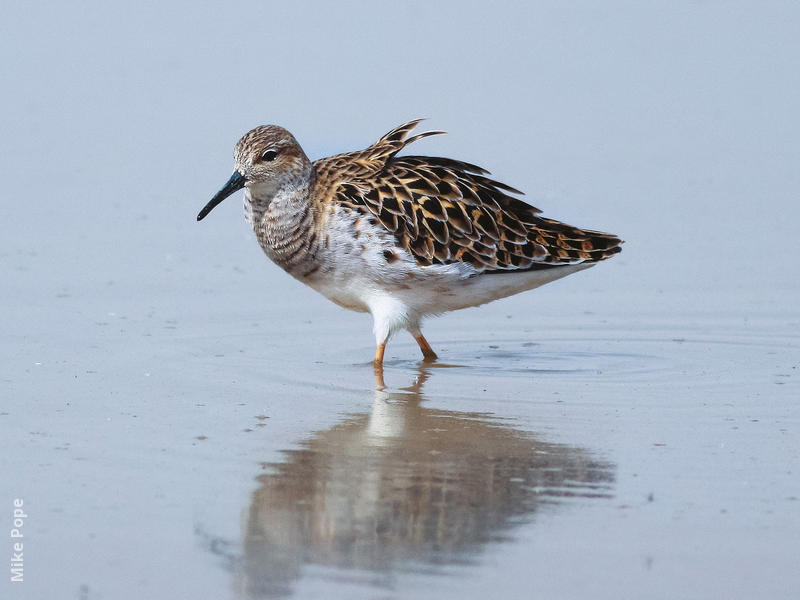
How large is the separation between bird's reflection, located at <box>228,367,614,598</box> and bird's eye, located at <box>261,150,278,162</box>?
2.25m

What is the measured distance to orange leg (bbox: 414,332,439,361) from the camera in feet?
32.7

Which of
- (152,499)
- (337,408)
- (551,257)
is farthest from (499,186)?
(152,499)

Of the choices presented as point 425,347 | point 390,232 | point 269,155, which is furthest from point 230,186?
point 425,347

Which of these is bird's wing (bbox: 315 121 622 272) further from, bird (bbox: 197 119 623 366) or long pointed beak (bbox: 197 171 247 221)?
long pointed beak (bbox: 197 171 247 221)

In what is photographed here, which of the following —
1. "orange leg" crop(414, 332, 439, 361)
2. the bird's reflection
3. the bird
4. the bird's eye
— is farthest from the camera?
"orange leg" crop(414, 332, 439, 361)

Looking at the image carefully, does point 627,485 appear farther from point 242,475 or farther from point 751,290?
point 751,290

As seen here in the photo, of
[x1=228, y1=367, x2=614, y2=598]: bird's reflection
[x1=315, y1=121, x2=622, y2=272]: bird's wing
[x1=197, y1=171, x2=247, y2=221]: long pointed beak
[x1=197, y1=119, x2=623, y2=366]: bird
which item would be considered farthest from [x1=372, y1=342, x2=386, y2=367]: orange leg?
[x1=197, y1=171, x2=247, y2=221]: long pointed beak

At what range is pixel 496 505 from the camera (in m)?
6.39

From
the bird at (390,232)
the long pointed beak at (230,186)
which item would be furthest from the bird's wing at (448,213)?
the long pointed beak at (230,186)

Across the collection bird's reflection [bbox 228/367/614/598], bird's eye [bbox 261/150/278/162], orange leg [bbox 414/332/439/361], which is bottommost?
bird's reflection [bbox 228/367/614/598]

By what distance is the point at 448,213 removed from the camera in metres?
9.80

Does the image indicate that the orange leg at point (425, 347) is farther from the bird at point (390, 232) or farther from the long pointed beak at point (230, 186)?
the long pointed beak at point (230, 186)

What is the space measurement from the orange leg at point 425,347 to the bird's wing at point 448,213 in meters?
0.60

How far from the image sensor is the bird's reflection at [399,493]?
224 inches
